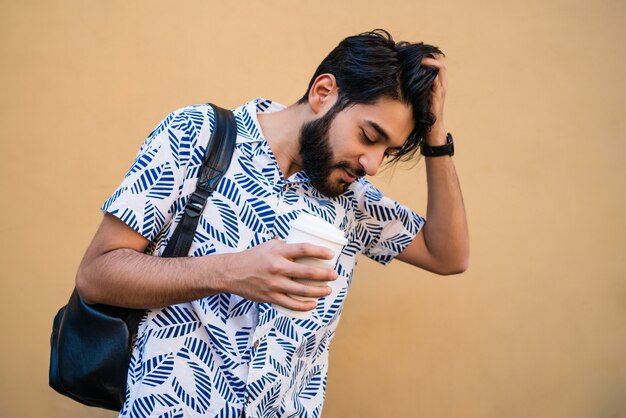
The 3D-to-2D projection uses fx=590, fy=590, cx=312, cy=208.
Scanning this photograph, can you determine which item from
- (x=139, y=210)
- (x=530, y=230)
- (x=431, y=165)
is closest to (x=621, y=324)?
(x=530, y=230)

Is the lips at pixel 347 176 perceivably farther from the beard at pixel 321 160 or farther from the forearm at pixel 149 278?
the forearm at pixel 149 278

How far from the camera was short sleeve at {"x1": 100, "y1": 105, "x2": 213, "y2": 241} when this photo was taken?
1236 millimetres

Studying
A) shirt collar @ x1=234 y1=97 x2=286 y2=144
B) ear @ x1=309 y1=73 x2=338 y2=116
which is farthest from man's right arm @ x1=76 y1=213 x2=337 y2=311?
ear @ x1=309 y1=73 x2=338 y2=116

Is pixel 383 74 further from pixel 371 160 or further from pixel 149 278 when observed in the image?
pixel 149 278

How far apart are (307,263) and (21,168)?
5.31 ft

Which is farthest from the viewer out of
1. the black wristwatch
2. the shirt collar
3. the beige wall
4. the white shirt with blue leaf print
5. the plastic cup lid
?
the beige wall

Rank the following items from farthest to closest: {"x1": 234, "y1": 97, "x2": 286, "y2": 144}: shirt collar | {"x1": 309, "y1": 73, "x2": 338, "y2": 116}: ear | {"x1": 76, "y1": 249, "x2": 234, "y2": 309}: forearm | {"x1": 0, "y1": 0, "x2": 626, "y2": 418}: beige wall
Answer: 1. {"x1": 0, "y1": 0, "x2": 626, "y2": 418}: beige wall
2. {"x1": 309, "y1": 73, "x2": 338, "y2": 116}: ear
3. {"x1": 234, "y1": 97, "x2": 286, "y2": 144}: shirt collar
4. {"x1": 76, "y1": 249, "x2": 234, "y2": 309}: forearm

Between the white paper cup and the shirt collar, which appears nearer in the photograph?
the white paper cup

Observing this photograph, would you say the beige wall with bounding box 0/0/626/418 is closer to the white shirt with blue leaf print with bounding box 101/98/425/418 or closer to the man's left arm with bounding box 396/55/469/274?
the man's left arm with bounding box 396/55/469/274

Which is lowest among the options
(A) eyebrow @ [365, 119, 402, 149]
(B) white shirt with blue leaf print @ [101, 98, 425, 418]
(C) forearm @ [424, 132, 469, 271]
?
(B) white shirt with blue leaf print @ [101, 98, 425, 418]

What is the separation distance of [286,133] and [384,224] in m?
0.44

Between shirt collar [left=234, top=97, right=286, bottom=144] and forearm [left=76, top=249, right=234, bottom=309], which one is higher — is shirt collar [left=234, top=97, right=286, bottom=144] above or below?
above

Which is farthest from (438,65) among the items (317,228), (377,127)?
(317,228)

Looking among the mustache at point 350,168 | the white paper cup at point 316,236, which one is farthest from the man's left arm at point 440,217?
the white paper cup at point 316,236
